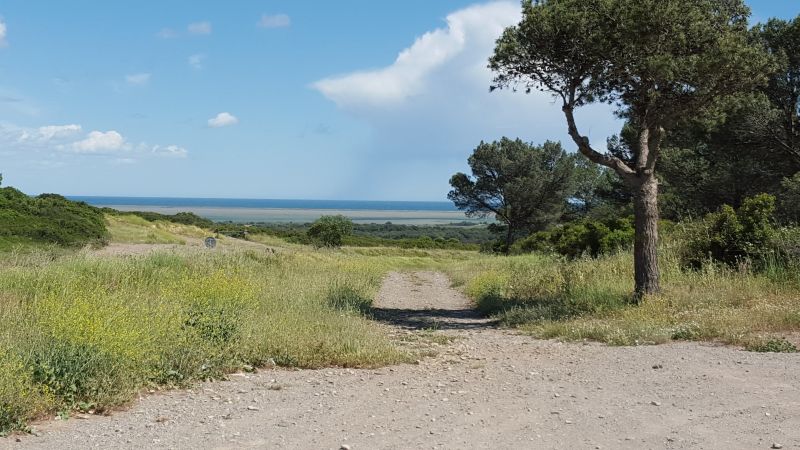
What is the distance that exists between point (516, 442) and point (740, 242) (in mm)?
10909

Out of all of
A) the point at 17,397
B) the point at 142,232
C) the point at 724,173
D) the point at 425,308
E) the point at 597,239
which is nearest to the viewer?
the point at 17,397

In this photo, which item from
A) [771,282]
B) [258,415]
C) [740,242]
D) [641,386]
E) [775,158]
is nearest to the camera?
[258,415]

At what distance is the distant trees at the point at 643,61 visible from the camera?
11.1 meters

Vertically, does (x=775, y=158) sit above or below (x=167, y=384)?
above

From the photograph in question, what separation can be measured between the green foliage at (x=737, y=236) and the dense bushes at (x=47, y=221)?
73.2 ft

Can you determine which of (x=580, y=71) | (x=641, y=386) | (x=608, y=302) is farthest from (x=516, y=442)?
(x=580, y=71)

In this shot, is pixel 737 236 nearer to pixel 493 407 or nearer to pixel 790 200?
pixel 790 200

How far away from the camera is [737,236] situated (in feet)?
45.2

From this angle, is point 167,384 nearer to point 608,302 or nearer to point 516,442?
point 516,442

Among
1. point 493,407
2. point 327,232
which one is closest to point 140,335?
point 493,407

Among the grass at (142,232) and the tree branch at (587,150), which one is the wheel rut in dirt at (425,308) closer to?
the tree branch at (587,150)

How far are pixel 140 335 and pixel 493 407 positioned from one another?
376cm

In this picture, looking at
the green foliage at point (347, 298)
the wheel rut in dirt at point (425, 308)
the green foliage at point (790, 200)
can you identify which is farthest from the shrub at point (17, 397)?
the green foliage at point (790, 200)

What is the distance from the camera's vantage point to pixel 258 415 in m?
5.68
